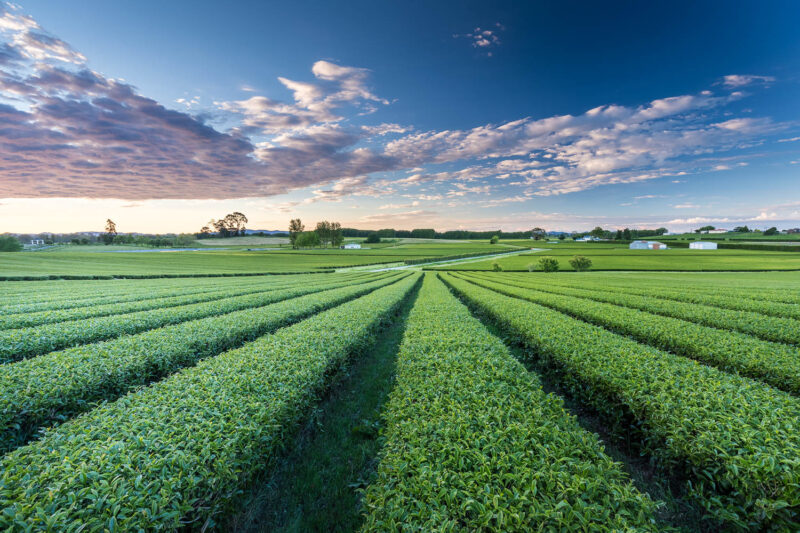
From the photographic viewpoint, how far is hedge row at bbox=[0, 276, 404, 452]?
206 inches

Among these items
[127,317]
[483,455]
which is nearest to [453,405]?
[483,455]

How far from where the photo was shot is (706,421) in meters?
4.25

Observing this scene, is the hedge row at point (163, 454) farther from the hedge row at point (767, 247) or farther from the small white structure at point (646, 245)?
the small white structure at point (646, 245)

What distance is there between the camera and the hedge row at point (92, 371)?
523cm

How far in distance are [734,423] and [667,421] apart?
0.74m


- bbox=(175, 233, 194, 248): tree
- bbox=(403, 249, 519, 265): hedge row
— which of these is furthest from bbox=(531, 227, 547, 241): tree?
bbox=(175, 233, 194, 248): tree

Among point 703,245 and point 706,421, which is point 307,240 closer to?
point 706,421

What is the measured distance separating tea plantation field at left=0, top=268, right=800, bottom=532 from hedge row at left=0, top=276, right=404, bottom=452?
0.04 metres

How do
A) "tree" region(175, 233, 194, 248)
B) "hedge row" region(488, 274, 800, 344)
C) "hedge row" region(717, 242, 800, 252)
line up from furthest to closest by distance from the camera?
1. "tree" region(175, 233, 194, 248)
2. "hedge row" region(717, 242, 800, 252)
3. "hedge row" region(488, 274, 800, 344)

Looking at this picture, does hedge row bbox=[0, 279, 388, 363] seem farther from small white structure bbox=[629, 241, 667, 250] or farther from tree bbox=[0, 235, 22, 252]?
small white structure bbox=[629, 241, 667, 250]

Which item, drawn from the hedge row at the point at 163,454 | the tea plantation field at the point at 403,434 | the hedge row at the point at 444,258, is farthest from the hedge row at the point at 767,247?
the hedge row at the point at 163,454

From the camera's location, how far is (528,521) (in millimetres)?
2660

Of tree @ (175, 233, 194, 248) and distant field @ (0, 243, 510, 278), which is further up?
tree @ (175, 233, 194, 248)

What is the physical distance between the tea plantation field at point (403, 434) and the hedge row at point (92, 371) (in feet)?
0.14
